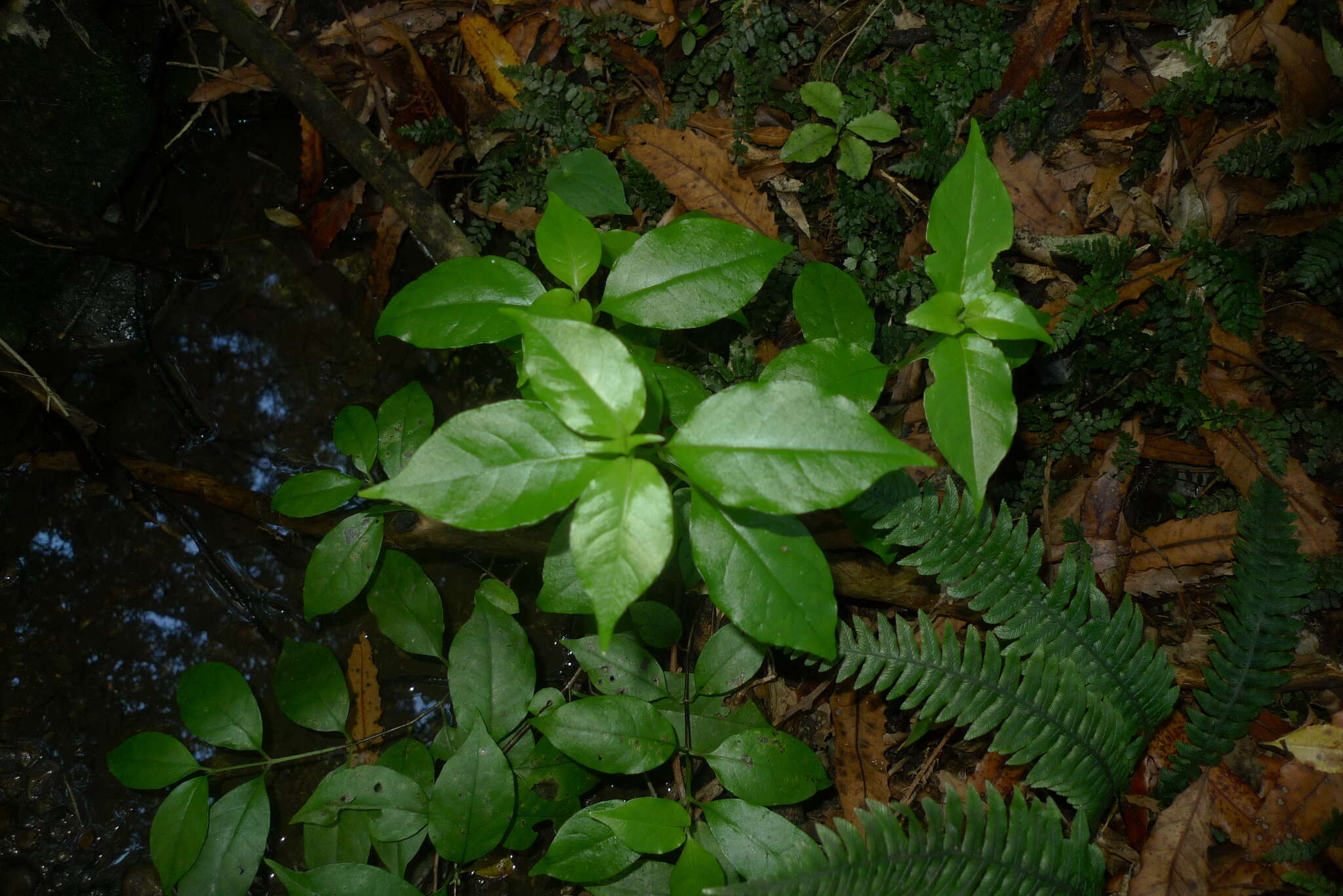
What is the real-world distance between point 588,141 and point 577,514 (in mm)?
2162

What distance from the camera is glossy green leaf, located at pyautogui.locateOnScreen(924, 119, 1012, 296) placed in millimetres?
1692

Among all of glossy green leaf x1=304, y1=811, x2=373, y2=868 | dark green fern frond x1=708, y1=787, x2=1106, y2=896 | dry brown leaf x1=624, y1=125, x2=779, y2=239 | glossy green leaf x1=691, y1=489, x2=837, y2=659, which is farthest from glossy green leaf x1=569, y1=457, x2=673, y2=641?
dry brown leaf x1=624, y1=125, x2=779, y2=239

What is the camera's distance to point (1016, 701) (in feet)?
6.45

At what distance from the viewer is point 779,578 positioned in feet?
5.49

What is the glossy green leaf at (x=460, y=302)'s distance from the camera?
1.88 metres

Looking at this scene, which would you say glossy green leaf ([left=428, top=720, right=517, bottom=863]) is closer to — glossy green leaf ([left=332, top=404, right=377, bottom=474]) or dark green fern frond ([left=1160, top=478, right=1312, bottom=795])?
glossy green leaf ([left=332, top=404, right=377, bottom=474])

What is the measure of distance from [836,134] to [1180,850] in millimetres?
2455

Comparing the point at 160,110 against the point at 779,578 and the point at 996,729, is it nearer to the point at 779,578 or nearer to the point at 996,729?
the point at 779,578

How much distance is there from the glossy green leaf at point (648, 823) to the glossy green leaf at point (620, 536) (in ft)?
2.86

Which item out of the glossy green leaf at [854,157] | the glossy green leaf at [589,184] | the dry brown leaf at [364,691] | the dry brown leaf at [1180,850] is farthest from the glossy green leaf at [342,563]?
the dry brown leaf at [1180,850]

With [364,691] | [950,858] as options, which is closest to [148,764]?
[364,691]

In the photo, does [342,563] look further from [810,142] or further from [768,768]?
[810,142]

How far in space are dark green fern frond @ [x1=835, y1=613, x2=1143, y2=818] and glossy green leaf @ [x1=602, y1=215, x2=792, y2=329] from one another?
94 centimetres

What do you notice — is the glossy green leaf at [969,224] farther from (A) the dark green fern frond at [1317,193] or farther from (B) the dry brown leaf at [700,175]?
(A) the dark green fern frond at [1317,193]
